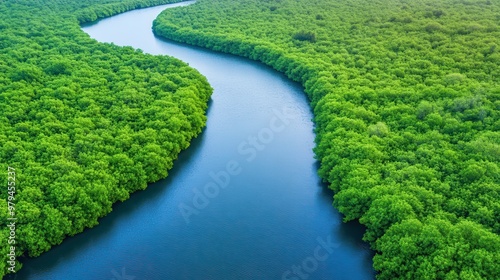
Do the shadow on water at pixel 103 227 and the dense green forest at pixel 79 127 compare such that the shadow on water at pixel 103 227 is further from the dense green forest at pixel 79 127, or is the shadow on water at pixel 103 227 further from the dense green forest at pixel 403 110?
the dense green forest at pixel 403 110

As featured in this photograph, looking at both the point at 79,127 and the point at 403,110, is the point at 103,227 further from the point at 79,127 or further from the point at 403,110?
the point at 403,110

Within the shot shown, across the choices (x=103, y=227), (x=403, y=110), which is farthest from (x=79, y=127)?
(x=403, y=110)

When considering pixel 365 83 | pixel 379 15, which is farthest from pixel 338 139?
pixel 379 15

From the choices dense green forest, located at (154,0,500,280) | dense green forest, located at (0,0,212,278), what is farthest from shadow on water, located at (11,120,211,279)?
dense green forest, located at (154,0,500,280)

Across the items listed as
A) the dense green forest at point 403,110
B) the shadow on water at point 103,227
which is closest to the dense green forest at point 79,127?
the shadow on water at point 103,227

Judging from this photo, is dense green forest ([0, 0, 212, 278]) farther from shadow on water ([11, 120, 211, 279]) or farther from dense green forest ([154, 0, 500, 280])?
dense green forest ([154, 0, 500, 280])
